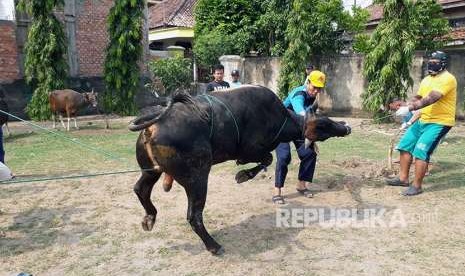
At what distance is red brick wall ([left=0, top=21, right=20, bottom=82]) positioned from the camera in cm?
1372

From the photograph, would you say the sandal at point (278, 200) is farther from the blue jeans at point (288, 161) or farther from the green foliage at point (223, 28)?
the green foliage at point (223, 28)

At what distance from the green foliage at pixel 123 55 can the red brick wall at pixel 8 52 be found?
2927 millimetres

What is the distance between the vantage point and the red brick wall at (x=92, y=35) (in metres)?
15.6

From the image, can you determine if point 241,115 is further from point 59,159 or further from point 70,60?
point 70,60

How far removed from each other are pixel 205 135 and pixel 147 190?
2.68 ft

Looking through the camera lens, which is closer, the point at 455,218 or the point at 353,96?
the point at 455,218

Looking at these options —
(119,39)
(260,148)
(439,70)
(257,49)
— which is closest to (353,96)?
(257,49)

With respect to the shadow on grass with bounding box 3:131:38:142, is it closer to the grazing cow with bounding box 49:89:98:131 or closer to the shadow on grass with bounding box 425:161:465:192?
the grazing cow with bounding box 49:89:98:131

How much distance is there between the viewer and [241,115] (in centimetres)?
399

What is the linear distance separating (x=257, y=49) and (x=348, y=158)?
11484 millimetres

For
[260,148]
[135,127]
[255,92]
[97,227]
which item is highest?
[255,92]

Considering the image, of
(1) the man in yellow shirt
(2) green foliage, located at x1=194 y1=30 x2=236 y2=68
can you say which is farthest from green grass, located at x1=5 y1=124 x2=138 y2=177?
(2) green foliage, located at x1=194 y1=30 x2=236 y2=68

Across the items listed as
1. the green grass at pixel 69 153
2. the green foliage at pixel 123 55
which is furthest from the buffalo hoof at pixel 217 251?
the green foliage at pixel 123 55

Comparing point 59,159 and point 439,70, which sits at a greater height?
point 439,70
